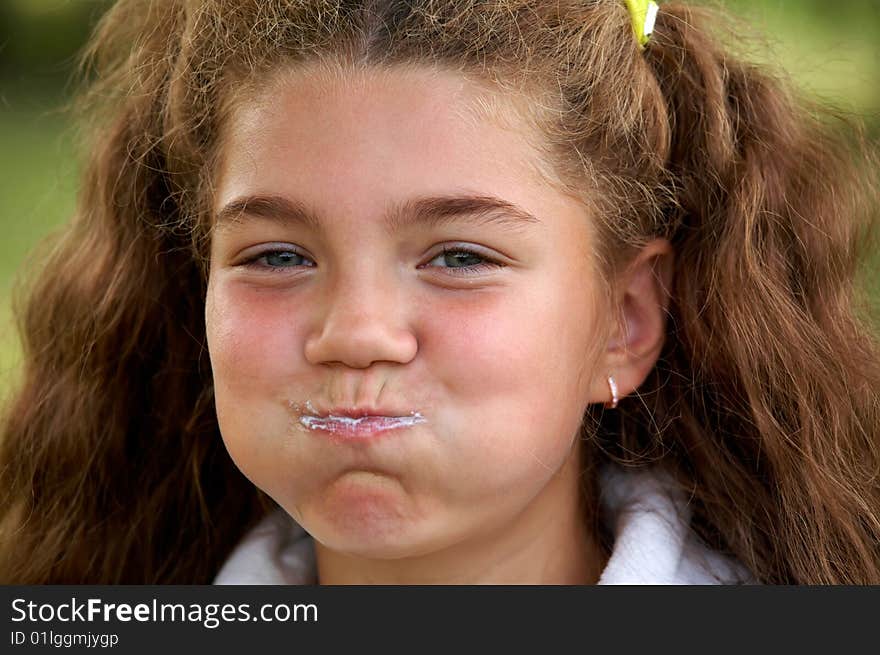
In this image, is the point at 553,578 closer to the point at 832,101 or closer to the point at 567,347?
the point at 567,347

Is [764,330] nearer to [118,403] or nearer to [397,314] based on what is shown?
[397,314]

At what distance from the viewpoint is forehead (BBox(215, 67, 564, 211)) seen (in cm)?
177

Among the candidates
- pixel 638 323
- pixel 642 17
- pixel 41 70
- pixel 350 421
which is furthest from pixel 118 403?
pixel 41 70

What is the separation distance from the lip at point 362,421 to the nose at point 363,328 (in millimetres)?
71

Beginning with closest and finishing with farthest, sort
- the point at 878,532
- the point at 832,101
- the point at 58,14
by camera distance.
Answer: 1. the point at 878,532
2. the point at 832,101
3. the point at 58,14

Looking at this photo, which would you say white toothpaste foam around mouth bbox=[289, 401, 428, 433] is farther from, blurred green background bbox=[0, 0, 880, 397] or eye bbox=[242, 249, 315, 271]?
blurred green background bbox=[0, 0, 880, 397]

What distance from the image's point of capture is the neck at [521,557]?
2066mm

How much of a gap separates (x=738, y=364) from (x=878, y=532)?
1.22ft

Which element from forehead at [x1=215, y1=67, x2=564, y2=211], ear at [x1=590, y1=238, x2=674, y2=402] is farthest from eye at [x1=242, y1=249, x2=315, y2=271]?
ear at [x1=590, y1=238, x2=674, y2=402]

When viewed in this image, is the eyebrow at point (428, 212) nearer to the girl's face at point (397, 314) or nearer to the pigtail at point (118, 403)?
the girl's face at point (397, 314)

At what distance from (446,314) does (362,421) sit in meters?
0.20

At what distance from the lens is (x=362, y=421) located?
1.78 meters

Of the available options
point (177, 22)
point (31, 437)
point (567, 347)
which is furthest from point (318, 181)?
point (31, 437)

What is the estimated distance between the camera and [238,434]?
1.88 metres
